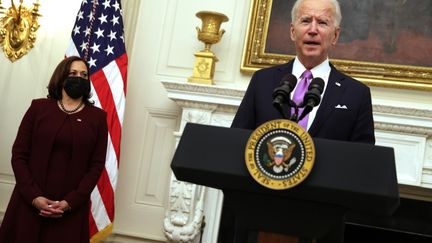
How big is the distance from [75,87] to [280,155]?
6.73 ft

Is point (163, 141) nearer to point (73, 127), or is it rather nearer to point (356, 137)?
point (73, 127)

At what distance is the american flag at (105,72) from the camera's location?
380 centimetres

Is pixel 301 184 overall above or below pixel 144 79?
below

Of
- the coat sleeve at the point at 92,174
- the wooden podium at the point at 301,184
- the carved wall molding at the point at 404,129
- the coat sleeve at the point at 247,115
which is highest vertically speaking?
the carved wall molding at the point at 404,129

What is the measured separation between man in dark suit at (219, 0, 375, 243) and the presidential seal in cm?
46

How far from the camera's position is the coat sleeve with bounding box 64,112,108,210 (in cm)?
276

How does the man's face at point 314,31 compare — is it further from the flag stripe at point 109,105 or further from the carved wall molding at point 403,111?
the flag stripe at point 109,105

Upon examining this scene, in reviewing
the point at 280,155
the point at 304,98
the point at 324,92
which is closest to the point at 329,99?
the point at 324,92

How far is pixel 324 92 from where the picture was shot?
1692 millimetres

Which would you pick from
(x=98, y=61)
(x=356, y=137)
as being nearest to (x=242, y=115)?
(x=356, y=137)

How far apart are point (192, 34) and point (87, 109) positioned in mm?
1633

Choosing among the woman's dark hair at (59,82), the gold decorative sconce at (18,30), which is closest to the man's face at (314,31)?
the woman's dark hair at (59,82)

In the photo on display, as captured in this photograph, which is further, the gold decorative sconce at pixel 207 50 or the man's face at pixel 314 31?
the gold decorative sconce at pixel 207 50

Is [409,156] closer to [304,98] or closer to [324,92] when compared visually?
[324,92]
